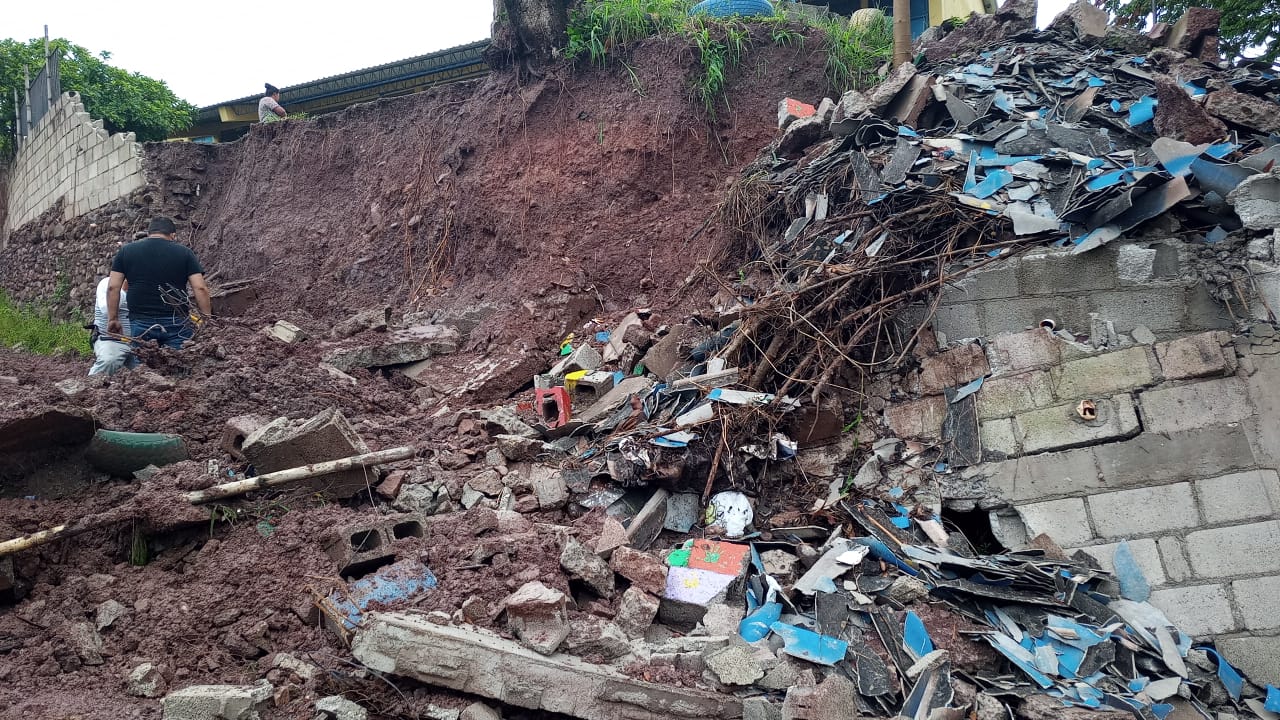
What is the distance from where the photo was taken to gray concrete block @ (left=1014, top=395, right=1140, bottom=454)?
427 cm

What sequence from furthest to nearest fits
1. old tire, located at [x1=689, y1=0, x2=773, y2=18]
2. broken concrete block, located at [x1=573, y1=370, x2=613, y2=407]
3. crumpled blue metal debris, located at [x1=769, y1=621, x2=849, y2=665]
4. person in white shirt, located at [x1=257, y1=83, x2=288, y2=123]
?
person in white shirt, located at [x1=257, y1=83, x2=288, y2=123] → old tire, located at [x1=689, y1=0, x2=773, y2=18] → broken concrete block, located at [x1=573, y1=370, x2=613, y2=407] → crumpled blue metal debris, located at [x1=769, y1=621, x2=849, y2=665]

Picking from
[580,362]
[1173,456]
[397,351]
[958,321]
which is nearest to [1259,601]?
[1173,456]

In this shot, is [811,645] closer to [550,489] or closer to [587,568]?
[587,568]

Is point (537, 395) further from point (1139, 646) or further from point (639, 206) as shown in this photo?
point (1139, 646)

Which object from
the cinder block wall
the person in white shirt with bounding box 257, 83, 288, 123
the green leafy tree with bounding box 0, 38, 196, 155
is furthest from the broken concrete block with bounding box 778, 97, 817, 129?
the green leafy tree with bounding box 0, 38, 196, 155

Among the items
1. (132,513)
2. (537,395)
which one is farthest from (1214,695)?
(132,513)

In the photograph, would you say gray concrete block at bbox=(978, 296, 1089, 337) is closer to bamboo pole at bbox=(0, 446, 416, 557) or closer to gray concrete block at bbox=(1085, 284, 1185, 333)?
gray concrete block at bbox=(1085, 284, 1185, 333)

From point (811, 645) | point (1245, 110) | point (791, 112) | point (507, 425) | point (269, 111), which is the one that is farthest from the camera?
point (269, 111)

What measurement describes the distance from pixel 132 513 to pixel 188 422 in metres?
1.16

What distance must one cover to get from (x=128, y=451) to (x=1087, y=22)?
26.4 ft

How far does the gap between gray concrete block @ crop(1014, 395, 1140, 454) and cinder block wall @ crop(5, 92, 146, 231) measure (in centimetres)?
1221

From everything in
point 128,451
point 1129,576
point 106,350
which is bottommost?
point 1129,576

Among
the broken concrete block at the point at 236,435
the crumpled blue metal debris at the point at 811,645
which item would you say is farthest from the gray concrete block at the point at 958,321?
the broken concrete block at the point at 236,435

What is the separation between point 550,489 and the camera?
464 cm
